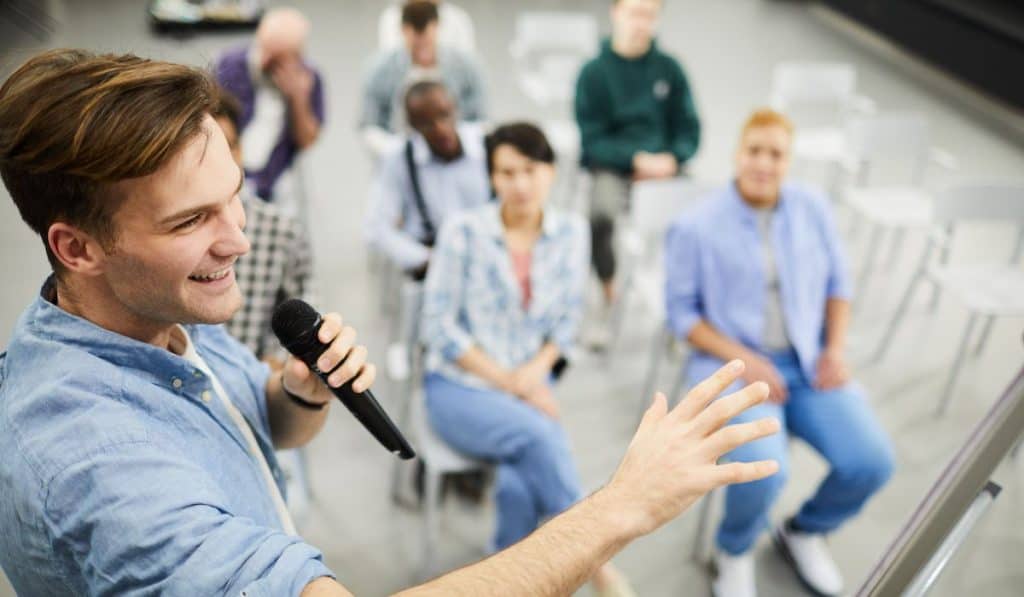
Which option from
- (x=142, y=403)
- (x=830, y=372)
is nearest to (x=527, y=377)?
(x=830, y=372)

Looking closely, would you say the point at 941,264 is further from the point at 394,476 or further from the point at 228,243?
the point at 228,243

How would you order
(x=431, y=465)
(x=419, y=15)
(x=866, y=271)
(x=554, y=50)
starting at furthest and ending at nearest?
1. (x=554, y=50)
2. (x=866, y=271)
3. (x=419, y=15)
4. (x=431, y=465)

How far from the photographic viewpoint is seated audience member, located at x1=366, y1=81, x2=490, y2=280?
300 centimetres

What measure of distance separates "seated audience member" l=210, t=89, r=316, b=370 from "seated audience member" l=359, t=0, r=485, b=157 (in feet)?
4.60

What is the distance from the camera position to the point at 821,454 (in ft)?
7.90

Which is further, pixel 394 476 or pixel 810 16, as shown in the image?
pixel 810 16

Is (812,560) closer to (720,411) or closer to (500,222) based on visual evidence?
(500,222)

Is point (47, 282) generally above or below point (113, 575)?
above

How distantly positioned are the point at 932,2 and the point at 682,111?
4292mm

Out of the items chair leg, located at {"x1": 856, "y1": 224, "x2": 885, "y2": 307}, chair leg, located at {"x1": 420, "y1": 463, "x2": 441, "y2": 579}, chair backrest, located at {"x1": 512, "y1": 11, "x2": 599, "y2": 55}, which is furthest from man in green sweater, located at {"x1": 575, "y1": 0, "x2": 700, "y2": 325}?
chair leg, located at {"x1": 420, "y1": 463, "x2": 441, "y2": 579}

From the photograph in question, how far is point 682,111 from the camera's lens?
12.7ft

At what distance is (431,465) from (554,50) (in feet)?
11.9

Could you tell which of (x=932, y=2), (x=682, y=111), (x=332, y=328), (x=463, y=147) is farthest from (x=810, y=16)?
(x=332, y=328)

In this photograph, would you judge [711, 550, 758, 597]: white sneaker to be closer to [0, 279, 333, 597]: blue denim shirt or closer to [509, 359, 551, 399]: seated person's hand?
[509, 359, 551, 399]: seated person's hand
